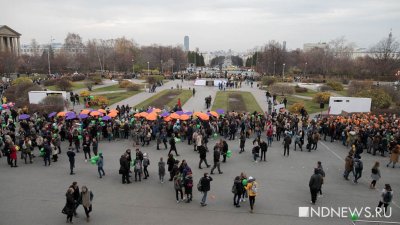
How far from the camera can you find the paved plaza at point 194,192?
11242 mm

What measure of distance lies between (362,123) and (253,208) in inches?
569

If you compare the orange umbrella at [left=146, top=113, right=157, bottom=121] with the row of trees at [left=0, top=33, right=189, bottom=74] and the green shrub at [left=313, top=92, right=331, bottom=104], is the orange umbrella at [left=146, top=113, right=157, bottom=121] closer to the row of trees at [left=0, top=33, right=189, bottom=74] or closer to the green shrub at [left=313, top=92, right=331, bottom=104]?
the green shrub at [left=313, top=92, right=331, bottom=104]

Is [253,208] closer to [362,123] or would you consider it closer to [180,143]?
[180,143]

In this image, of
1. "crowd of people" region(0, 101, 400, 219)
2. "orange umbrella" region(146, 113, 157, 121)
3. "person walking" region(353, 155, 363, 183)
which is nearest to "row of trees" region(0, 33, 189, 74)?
"crowd of people" region(0, 101, 400, 219)

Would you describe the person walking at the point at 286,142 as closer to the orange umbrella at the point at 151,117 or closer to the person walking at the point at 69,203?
the orange umbrella at the point at 151,117

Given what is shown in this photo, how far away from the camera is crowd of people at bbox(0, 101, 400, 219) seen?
1409cm

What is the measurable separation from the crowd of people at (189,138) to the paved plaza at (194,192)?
1.56 feet

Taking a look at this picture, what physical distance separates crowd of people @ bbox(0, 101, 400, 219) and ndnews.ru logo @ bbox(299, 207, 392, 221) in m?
0.48

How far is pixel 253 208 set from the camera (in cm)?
1197

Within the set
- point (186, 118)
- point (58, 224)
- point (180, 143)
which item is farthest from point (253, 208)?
point (186, 118)

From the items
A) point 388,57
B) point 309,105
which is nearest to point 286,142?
point 309,105

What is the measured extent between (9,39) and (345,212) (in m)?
106

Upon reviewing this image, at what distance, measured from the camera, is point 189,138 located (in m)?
20.6

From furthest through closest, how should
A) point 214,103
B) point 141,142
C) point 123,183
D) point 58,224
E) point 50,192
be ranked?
1. point 214,103
2. point 141,142
3. point 123,183
4. point 50,192
5. point 58,224
